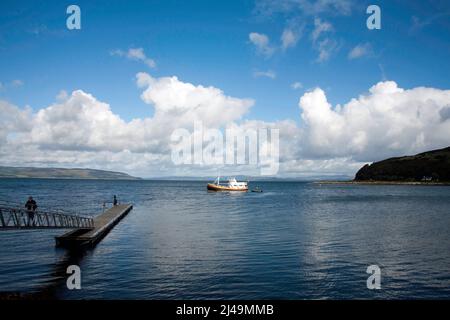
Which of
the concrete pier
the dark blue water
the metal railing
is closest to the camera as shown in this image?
the dark blue water

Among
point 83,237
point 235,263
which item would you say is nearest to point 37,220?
point 83,237

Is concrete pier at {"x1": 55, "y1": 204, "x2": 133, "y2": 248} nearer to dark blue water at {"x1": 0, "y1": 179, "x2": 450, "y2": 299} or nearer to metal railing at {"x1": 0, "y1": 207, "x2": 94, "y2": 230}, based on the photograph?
metal railing at {"x1": 0, "y1": 207, "x2": 94, "y2": 230}

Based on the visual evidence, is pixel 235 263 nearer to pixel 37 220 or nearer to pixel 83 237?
pixel 83 237

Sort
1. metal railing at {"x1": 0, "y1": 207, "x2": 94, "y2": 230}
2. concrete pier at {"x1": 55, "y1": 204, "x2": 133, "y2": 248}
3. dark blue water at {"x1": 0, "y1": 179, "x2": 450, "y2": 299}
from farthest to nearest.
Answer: concrete pier at {"x1": 55, "y1": 204, "x2": 133, "y2": 248} → metal railing at {"x1": 0, "y1": 207, "x2": 94, "y2": 230} → dark blue water at {"x1": 0, "y1": 179, "x2": 450, "y2": 299}

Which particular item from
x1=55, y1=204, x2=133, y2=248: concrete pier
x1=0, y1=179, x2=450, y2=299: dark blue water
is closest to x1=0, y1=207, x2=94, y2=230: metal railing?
x1=55, y1=204, x2=133, y2=248: concrete pier

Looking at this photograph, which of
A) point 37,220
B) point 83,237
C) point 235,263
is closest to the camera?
point 235,263

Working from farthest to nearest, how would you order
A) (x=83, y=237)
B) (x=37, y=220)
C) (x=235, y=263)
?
(x=37, y=220), (x=83, y=237), (x=235, y=263)

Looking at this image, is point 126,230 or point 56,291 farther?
point 126,230

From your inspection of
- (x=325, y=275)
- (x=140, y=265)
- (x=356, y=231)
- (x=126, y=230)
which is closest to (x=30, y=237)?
(x=126, y=230)

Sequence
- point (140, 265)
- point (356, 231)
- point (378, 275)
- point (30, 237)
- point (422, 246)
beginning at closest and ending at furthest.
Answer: point (378, 275)
point (140, 265)
point (422, 246)
point (30, 237)
point (356, 231)

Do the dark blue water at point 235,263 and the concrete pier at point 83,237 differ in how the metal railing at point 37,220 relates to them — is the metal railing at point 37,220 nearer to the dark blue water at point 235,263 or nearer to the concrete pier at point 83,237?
the concrete pier at point 83,237

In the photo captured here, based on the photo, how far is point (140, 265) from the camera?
25719 millimetres
